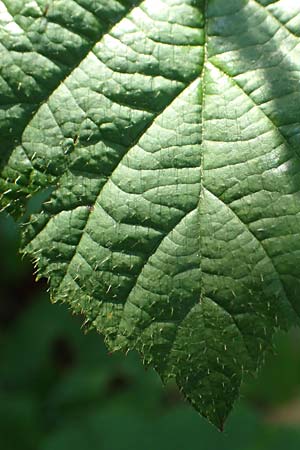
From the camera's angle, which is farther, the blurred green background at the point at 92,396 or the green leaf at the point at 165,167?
the blurred green background at the point at 92,396

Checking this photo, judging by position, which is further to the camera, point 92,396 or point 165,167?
point 92,396

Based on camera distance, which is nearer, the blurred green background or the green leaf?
the green leaf

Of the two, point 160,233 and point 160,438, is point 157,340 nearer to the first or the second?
point 160,233

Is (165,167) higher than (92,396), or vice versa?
(92,396)

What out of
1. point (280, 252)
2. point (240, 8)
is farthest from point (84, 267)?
point (240, 8)
